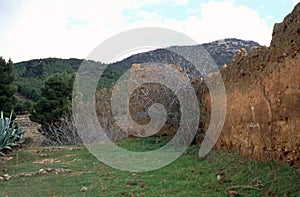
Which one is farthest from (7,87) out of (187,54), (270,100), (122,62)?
(270,100)

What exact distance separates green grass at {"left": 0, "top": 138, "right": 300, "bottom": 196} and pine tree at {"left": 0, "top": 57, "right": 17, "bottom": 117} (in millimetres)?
12164

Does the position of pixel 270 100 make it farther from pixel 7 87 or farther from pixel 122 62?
pixel 7 87

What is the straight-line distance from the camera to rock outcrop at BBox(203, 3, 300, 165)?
17.7ft

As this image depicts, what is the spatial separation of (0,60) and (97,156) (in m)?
13.7

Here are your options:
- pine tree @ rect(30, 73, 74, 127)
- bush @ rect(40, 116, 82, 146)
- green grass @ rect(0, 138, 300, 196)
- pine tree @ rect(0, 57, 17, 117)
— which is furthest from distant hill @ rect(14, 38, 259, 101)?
pine tree @ rect(0, 57, 17, 117)

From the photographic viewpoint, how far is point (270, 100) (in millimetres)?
6000

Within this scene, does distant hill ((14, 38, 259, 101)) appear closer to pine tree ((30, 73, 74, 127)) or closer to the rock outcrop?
pine tree ((30, 73, 74, 127))

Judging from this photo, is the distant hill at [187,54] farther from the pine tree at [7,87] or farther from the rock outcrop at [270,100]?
the pine tree at [7,87]

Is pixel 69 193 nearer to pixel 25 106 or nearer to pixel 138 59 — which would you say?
pixel 138 59

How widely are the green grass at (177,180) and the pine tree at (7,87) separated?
39.9 ft

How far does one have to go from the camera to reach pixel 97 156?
1103 centimetres

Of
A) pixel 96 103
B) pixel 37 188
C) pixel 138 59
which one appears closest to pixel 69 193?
pixel 37 188

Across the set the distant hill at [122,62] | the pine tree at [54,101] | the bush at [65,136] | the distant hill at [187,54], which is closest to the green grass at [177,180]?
the distant hill at [187,54]

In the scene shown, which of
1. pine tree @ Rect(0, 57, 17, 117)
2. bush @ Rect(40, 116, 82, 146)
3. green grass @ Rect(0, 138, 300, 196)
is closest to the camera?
green grass @ Rect(0, 138, 300, 196)
